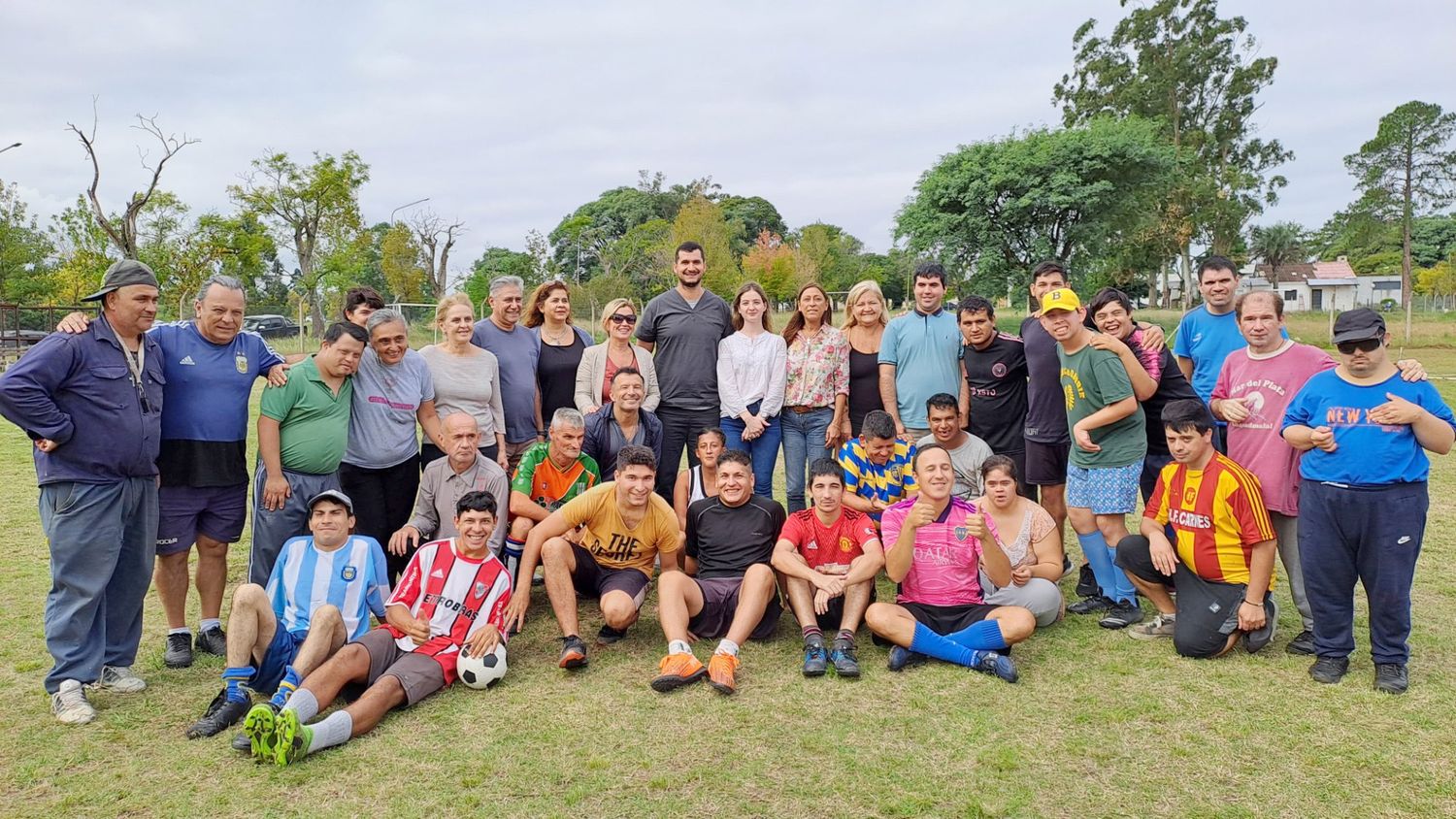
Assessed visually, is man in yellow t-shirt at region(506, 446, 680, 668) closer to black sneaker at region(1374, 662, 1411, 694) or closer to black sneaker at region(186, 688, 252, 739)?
black sneaker at region(186, 688, 252, 739)

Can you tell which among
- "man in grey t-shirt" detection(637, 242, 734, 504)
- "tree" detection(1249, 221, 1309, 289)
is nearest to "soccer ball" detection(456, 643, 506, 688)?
"man in grey t-shirt" detection(637, 242, 734, 504)

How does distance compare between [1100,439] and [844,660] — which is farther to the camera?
[1100,439]

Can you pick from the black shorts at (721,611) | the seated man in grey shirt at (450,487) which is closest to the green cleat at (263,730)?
the seated man in grey shirt at (450,487)

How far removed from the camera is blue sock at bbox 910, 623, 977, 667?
14.3 ft

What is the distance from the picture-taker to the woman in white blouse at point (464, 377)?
541 cm

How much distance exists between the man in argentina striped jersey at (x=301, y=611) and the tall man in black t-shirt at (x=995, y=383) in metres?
3.76

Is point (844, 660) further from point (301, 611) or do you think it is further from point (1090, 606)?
point (301, 611)

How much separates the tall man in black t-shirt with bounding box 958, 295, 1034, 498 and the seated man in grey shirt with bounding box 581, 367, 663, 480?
7.05ft

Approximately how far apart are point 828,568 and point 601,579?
4.30 feet

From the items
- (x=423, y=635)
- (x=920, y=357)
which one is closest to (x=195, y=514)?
(x=423, y=635)

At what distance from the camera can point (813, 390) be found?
5.95m

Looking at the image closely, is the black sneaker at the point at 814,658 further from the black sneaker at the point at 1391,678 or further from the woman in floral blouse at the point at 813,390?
the black sneaker at the point at 1391,678

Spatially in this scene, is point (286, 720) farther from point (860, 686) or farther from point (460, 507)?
point (860, 686)

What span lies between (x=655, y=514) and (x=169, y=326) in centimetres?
266
